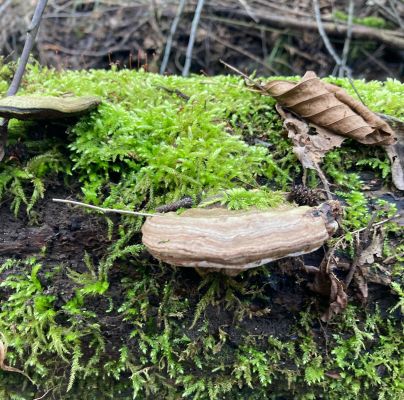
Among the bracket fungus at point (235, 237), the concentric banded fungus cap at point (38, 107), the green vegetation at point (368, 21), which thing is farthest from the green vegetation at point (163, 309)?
the green vegetation at point (368, 21)

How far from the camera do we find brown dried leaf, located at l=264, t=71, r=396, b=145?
2.67 metres

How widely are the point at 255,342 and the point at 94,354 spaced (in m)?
Answer: 1.01

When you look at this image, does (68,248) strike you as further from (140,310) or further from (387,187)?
(387,187)

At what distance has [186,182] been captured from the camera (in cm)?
243

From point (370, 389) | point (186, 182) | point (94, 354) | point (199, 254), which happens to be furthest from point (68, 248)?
point (370, 389)

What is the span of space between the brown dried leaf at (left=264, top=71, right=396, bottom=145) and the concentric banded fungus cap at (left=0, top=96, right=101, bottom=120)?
1.42 m

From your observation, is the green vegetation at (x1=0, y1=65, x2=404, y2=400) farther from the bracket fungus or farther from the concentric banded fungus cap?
the bracket fungus

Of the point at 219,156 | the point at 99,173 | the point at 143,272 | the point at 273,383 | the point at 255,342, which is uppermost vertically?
the point at 219,156

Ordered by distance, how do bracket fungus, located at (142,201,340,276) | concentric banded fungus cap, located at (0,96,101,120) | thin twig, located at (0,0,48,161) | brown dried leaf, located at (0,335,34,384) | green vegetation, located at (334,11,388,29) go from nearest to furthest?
bracket fungus, located at (142,201,340,276)
concentric banded fungus cap, located at (0,96,101,120)
brown dried leaf, located at (0,335,34,384)
thin twig, located at (0,0,48,161)
green vegetation, located at (334,11,388,29)

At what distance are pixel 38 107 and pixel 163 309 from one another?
139 cm

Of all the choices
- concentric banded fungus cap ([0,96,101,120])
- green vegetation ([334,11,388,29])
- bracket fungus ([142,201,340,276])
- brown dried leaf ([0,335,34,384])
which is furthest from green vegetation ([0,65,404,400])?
green vegetation ([334,11,388,29])

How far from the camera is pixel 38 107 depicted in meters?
2.21

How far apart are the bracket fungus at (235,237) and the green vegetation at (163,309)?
0.30 metres

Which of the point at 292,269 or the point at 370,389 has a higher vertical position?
the point at 292,269
